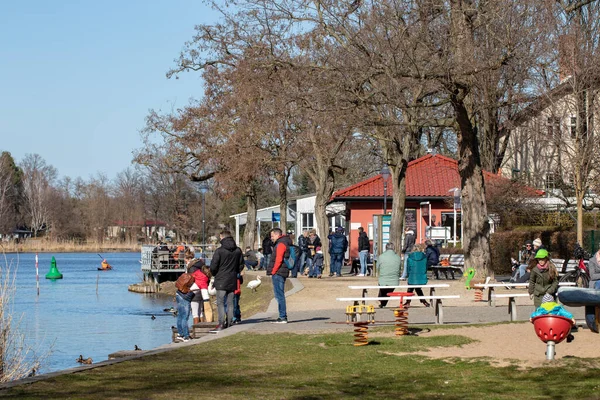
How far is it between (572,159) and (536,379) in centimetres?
1923

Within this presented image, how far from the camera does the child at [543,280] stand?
17594 millimetres

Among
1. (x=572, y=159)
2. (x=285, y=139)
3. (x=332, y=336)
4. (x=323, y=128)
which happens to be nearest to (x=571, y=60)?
(x=572, y=159)

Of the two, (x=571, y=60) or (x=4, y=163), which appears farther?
(x=4, y=163)

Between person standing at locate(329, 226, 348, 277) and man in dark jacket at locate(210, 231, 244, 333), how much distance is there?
60.5ft

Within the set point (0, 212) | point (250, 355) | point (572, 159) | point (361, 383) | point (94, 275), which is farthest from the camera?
point (0, 212)

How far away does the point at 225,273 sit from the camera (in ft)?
63.3

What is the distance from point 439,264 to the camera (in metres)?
35.3

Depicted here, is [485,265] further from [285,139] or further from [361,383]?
[361,383]

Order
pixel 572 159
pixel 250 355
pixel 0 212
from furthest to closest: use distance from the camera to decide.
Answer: pixel 0 212
pixel 572 159
pixel 250 355

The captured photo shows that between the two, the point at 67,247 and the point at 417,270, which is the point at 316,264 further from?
the point at 67,247

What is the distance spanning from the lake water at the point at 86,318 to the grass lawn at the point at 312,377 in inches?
188

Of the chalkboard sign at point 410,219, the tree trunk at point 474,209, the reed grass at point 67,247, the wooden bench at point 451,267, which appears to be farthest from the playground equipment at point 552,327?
the reed grass at point 67,247

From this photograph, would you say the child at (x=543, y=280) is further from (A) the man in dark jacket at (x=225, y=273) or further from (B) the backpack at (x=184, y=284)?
(B) the backpack at (x=184, y=284)

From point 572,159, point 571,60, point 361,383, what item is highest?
point 571,60
